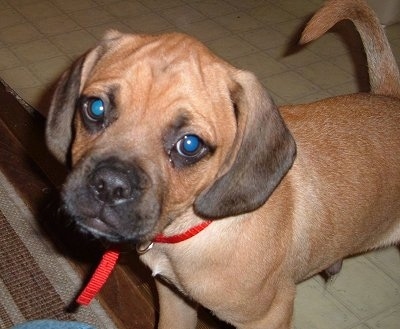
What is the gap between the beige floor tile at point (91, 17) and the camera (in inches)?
Answer: 180

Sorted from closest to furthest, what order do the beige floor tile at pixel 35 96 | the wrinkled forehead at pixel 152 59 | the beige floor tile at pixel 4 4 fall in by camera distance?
the wrinkled forehead at pixel 152 59, the beige floor tile at pixel 35 96, the beige floor tile at pixel 4 4

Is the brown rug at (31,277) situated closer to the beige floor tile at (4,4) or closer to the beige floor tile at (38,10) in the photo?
the beige floor tile at (38,10)

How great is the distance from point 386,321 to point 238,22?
2942 millimetres

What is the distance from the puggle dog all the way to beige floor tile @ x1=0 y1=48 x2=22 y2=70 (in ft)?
7.60

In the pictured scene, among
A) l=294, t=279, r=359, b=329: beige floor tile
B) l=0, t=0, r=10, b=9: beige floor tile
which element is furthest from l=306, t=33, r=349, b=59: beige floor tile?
l=0, t=0, r=10, b=9: beige floor tile

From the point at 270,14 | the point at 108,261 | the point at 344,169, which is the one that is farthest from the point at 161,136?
the point at 270,14

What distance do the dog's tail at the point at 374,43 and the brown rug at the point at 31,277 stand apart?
1.48 m

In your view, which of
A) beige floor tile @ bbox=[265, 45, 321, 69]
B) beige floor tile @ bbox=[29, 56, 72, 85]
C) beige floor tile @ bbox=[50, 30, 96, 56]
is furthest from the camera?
beige floor tile @ bbox=[265, 45, 321, 69]

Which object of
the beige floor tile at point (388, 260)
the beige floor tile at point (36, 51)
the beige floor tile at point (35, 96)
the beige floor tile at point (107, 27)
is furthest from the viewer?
the beige floor tile at point (107, 27)

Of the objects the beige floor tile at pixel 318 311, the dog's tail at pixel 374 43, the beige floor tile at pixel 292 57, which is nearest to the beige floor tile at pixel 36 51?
the beige floor tile at pixel 292 57

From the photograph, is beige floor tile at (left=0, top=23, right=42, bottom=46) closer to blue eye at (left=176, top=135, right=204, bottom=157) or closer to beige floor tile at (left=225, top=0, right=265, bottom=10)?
beige floor tile at (left=225, top=0, right=265, bottom=10)

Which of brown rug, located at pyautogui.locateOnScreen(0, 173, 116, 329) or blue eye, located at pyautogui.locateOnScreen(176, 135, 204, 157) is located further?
brown rug, located at pyautogui.locateOnScreen(0, 173, 116, 329)

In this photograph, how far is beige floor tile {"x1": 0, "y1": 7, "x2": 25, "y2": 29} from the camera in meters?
4.46

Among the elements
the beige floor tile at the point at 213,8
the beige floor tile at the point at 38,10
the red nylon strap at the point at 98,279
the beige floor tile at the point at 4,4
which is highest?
the red nylon strap at the point at 98,279
